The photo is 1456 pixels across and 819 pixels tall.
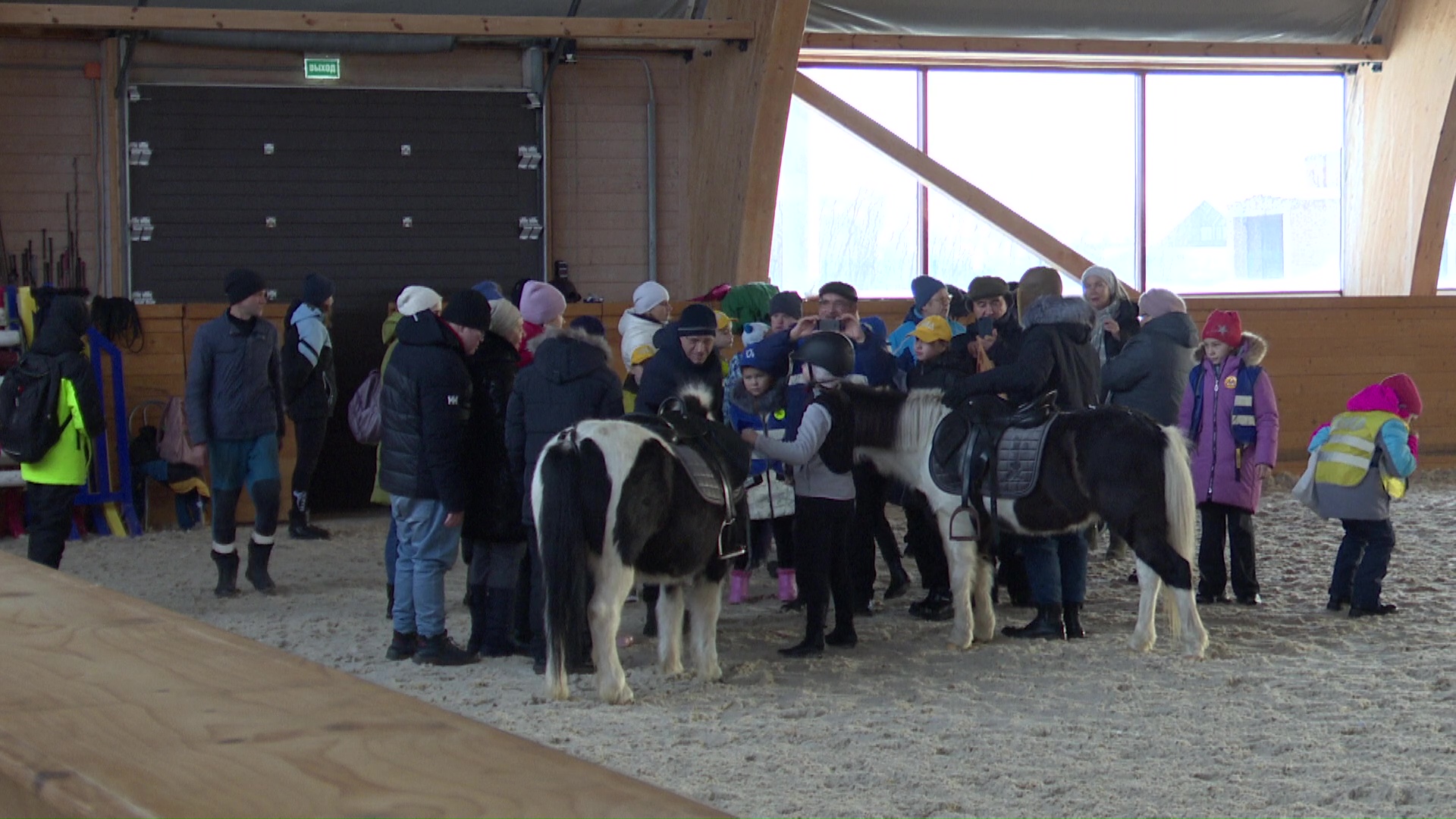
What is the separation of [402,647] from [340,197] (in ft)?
19.6

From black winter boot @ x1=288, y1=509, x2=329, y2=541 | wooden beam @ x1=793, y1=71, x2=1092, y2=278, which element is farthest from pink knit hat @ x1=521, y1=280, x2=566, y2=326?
wooden beam @ x1=793, y1=71, x2=1092, y2=278

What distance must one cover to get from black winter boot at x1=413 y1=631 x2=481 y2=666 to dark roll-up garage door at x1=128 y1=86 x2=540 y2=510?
5639mm

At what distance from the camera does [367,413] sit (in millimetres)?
9070

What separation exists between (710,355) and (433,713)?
4.74 m

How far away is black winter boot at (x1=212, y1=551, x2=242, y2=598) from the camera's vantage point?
7039 millimetres

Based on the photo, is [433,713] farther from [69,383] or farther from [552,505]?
[69,383]

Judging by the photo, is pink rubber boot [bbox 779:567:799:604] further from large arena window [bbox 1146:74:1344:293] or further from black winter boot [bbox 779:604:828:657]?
large arena window [bbox 1146:74:1344:293]

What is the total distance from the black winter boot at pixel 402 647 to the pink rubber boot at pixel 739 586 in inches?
67.5

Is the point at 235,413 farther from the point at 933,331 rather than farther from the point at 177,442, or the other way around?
the point at 933,331

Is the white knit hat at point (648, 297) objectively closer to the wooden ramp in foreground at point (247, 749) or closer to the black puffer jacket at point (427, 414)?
the black puffer jacket at point (427, 414)

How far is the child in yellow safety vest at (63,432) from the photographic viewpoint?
6559 mm

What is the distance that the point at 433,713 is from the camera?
116cm

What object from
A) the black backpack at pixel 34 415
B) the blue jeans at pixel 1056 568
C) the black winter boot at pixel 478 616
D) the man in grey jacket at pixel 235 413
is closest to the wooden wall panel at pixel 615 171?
the man in grey jacket at pixel 235 413

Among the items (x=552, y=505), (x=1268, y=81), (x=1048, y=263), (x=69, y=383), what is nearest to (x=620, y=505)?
(x=552, y=505)
